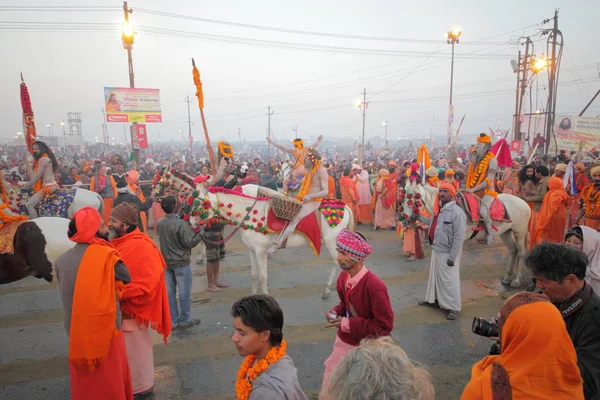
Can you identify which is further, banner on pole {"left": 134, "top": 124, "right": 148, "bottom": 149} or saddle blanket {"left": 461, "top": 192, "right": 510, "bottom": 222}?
Answer: banner on pole {"left": 134, "top": 124, "right": 148, "bottom": 149}

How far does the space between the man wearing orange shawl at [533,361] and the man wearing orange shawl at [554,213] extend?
6162mm

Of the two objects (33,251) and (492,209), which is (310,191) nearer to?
(492,209)

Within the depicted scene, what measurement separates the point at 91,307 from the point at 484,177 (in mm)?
7121

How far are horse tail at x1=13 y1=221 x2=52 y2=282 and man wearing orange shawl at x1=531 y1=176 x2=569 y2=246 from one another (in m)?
8.37

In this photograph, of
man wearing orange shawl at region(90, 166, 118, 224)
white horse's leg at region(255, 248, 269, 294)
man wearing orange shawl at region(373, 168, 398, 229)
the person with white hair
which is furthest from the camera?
man wearing orange shawl at region(373, 168, 398, 229)

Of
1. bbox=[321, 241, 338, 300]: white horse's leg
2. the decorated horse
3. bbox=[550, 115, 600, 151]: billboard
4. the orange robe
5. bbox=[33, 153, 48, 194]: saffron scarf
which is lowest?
bbox=[321, 241, 338, 300]: white horse's leg

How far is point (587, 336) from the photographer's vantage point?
2.25 meters

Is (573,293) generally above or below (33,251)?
above

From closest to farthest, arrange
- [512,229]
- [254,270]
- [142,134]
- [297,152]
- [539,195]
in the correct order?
[254,270] → [512,229] → [297,152] → [539,195] → [142,134]

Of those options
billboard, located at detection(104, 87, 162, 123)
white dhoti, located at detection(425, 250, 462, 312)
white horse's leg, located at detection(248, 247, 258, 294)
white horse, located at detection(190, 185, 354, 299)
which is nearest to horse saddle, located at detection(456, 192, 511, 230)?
white dhoti, located at detection(425, 250, 462, 312)

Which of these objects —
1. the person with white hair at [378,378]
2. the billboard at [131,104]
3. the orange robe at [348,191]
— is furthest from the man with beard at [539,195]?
the billboard at [131,104]

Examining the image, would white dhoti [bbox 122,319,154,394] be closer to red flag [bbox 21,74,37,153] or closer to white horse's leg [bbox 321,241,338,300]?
white horse's leg [bbox 321,241,338,300]

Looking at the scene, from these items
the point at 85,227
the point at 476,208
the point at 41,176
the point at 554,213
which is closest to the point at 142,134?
the point at 41,176

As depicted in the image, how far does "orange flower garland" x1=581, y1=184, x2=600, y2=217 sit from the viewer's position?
6449mm
